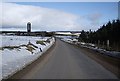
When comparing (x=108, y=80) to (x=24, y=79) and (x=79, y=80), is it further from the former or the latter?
(x=24, y=79)

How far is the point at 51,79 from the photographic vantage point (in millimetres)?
11031

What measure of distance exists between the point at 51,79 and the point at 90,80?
154cm

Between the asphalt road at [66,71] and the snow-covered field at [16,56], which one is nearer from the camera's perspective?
the asphalt road at [66,71]

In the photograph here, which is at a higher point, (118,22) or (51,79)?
(118,22)

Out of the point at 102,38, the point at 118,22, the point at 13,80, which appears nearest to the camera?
the point at 13,80

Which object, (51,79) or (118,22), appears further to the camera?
(118,22)

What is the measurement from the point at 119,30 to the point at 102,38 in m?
13.4

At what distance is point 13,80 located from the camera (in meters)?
10.6

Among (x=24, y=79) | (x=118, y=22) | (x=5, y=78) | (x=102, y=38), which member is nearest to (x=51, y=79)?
(x=24, y=79)

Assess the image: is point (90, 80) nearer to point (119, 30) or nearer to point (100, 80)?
point (100, 80)

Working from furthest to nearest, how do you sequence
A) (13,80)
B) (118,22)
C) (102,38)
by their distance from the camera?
(102,38) → (118,22) → (13,80)

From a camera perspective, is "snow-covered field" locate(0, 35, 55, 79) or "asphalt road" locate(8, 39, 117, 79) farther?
"snow-covered field" locate(0, 35, 55, 79)

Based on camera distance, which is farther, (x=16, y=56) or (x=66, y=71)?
(x=16, y=56)

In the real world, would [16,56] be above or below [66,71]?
below
